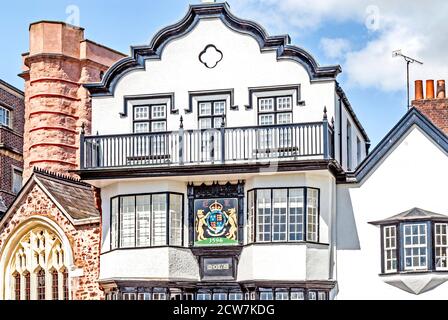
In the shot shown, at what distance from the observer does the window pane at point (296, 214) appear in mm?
35188

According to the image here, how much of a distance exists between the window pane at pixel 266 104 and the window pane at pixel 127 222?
197 inches

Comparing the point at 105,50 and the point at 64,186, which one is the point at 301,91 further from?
the point at 105,50

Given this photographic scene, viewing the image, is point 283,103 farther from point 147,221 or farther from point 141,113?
point 147,221

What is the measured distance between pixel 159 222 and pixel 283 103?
542 centimetres

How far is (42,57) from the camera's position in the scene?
158 ft

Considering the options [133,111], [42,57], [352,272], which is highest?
[42,57]

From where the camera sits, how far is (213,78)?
37.1m

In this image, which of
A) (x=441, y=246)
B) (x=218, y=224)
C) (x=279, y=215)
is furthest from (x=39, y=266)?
(x=441, y=246)

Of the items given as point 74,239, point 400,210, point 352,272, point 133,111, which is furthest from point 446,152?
point 74,239

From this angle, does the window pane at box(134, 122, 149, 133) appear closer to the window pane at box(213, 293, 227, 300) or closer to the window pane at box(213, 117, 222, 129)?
the window pane at box(213, 117, 222, 129)

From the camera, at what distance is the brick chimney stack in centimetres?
4788

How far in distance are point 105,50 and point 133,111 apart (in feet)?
44.1

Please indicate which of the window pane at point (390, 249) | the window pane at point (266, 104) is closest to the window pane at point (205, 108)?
the window pane at point (266, 104)

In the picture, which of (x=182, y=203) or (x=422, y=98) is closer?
(x=182, y=203)
